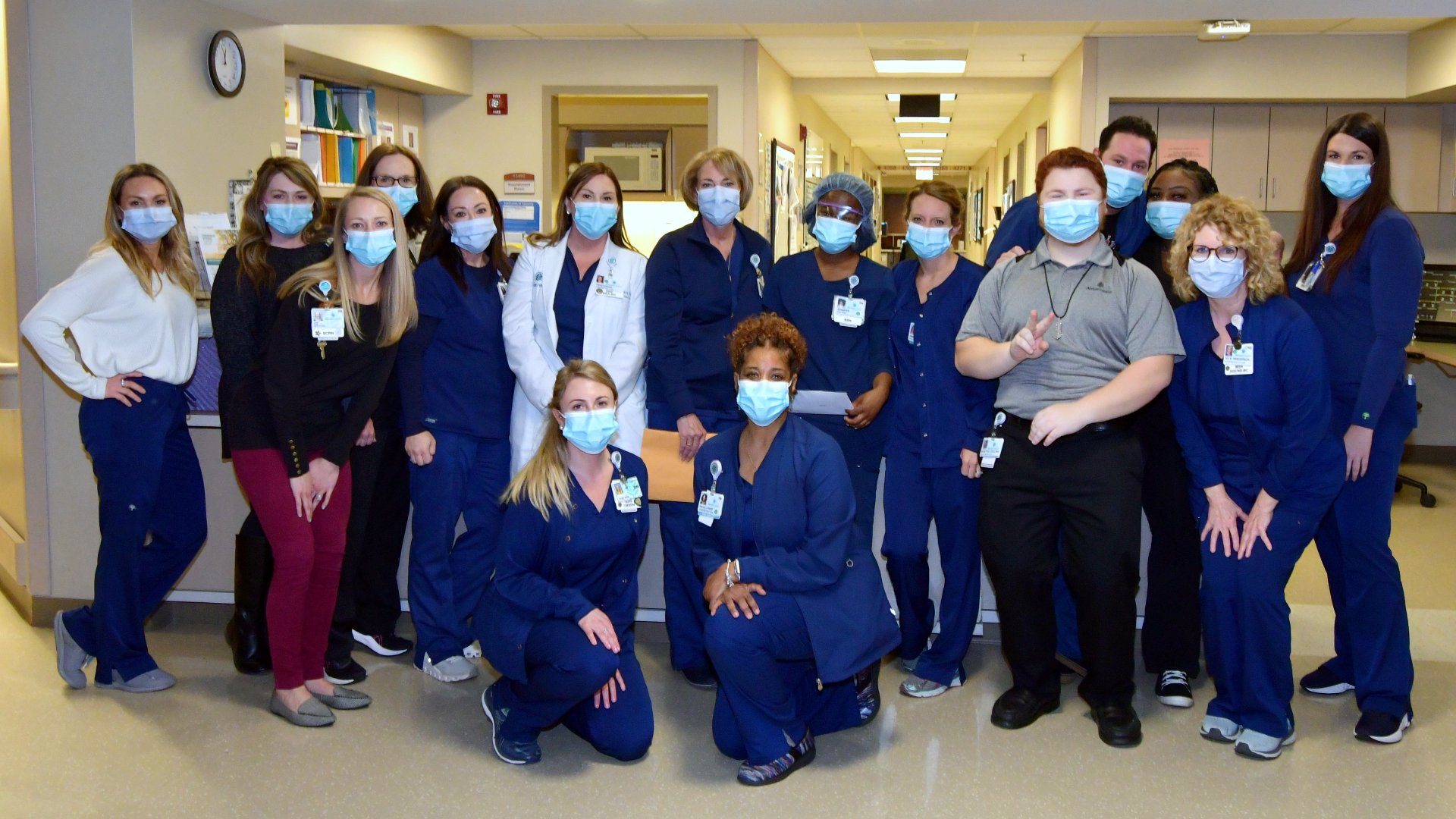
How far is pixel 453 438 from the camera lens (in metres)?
Answer: 3.53

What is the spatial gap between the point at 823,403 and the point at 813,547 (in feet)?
2.12

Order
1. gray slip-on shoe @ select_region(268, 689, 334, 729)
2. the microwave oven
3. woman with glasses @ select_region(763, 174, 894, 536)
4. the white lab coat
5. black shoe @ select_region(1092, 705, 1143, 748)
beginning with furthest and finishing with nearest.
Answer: the microwave oven → the white lab coat → woman with glasses @ select_region(763, 174, 894, 536) → gray slip-on shoe @ select_region(268, 689, 334, 729) → black shoe @ select_region(1092, 705, 1143, 748)

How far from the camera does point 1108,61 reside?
736 cm

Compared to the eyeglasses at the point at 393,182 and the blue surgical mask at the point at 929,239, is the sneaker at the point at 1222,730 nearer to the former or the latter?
the blue surgical mask at the point at 929,239

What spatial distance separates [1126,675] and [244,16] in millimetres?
4388

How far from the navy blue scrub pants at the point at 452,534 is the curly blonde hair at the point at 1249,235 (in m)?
2.17

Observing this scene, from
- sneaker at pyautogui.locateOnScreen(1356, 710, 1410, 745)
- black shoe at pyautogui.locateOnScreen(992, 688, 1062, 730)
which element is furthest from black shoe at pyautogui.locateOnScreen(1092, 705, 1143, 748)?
sneaker at pyautogui.locateOnScreen(1356, 710, 1410, 745)

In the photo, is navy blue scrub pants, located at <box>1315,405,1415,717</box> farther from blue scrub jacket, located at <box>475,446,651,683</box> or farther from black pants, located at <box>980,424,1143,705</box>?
blue scrub jacket, located at <box>475,446,651,683</box>

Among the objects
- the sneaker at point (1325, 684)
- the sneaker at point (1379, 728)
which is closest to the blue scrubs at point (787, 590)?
the sneaker at point (1379, 728)

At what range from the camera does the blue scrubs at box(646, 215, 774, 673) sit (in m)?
3.50

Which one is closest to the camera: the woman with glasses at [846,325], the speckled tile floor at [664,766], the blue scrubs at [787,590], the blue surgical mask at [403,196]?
the speckled tile floor at [664,766]

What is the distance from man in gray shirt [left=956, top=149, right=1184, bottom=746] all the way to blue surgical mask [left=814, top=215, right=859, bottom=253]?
0.48m

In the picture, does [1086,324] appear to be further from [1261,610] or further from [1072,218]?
[1261,610]

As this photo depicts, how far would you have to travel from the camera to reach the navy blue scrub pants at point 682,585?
3.49m
